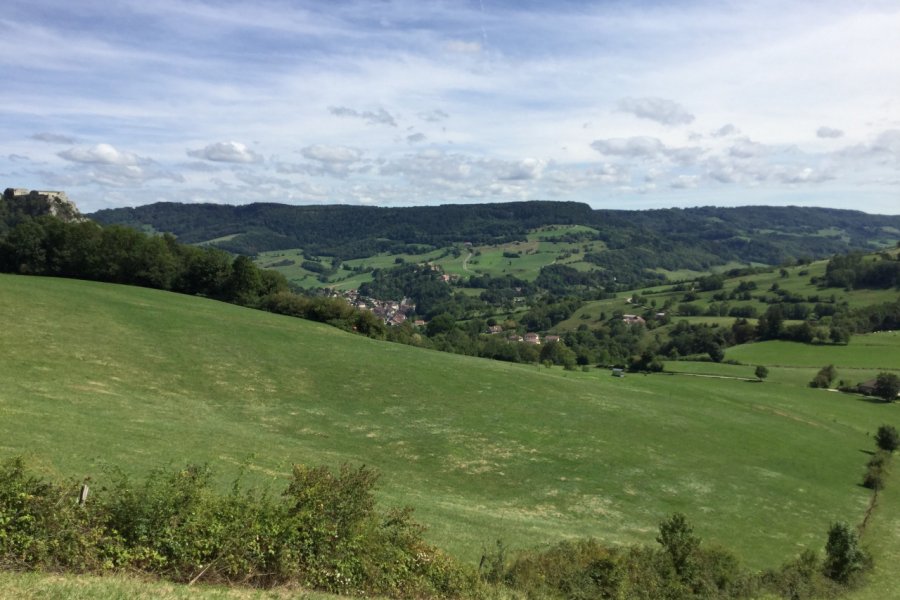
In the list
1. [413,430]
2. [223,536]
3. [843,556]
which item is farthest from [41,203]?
[843,556]

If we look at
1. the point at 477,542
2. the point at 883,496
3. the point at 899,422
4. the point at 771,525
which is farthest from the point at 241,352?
the point at 899,422

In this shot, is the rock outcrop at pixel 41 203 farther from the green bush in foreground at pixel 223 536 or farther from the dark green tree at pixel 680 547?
the dark green tree at pixel 680 547

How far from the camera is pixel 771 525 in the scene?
33.0 m

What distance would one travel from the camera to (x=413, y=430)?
1486 inches

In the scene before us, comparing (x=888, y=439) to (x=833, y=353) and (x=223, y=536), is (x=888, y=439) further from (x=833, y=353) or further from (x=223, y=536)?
(x=223, y=536)

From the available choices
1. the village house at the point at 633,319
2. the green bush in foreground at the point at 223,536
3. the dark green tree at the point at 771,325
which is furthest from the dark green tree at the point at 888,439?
the village house at the point at 633,319

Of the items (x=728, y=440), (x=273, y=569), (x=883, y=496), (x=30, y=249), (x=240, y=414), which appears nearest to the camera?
(x=273, y=569)

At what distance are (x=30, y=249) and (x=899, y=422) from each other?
12247cm

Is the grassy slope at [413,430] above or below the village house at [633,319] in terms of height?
above

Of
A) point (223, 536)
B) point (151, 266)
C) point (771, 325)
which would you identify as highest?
point (151, 266)

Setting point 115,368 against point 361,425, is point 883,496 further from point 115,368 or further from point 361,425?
point 115,368

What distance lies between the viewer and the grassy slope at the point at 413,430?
2489 centimetres

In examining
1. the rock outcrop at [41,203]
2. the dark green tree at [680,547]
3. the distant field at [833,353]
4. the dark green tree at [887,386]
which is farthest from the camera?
the rock outcrop at [41,203]

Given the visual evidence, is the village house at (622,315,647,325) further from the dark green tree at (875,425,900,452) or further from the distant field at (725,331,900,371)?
the dark green tree at (875,425,900,452)
